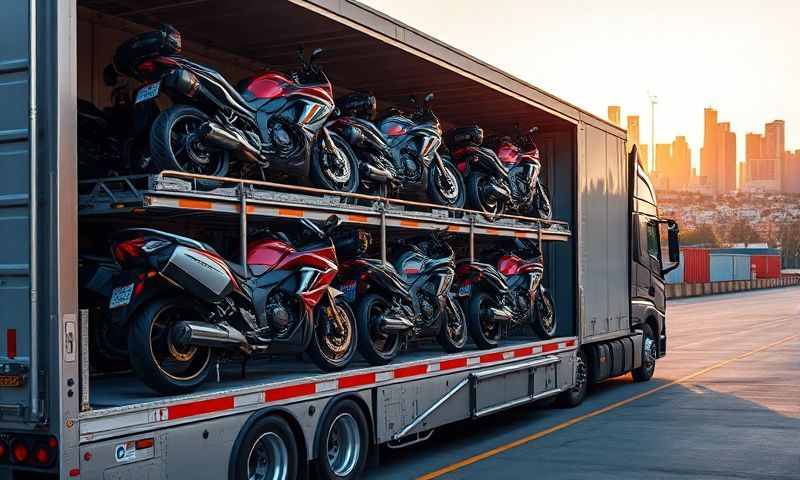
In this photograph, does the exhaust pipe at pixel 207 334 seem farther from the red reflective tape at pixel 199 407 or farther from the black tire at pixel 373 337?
the black tire at pixel 373 337

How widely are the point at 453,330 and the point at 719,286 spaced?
2314 inches

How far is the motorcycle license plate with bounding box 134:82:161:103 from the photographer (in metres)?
7.21

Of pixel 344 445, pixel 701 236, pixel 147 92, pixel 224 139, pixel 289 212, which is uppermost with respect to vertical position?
pixel 701 236

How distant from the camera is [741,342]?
2403cm

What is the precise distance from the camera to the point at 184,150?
7.20 m

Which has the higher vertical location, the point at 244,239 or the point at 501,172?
the point at 501,172

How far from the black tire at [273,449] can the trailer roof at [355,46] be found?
10.3 ft

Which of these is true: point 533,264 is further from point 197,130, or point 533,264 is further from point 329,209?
point 197,130

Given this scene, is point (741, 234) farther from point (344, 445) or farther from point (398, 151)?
point (344, 445)

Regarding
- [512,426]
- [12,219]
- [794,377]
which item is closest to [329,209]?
[12,219]

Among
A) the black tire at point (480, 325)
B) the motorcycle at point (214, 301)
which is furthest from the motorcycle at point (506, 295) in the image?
the motorcycle at point (214, 301)

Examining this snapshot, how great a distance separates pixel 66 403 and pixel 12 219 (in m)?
1.14

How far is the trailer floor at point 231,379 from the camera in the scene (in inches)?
254

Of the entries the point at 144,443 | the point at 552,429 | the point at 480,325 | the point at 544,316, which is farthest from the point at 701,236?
the point at 144,443
